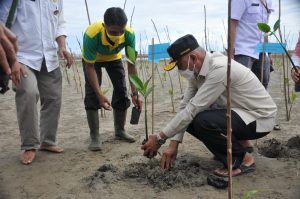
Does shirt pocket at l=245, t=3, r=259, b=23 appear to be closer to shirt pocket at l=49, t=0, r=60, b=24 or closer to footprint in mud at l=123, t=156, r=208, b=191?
footprint in mud at l=123, t=156, r=208, b=191

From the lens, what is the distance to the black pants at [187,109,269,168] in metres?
2.26

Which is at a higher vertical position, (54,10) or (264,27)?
(54,10)

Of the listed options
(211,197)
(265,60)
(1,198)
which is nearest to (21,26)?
(1,198)

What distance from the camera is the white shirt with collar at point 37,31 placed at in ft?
8.22

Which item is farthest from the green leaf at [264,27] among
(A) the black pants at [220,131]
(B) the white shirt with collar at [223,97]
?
(A) the black pants at [220,131]

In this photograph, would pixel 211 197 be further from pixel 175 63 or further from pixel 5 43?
pixel 5 43

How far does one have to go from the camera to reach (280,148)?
8.93 feet

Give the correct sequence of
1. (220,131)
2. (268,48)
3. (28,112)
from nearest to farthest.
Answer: (220,131), (28,112), (268,48)

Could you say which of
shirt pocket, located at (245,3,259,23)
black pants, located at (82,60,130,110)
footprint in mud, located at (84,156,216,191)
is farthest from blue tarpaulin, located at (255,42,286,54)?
black pants, located at (82,60,130,110)

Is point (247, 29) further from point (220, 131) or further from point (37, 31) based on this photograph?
point (37, 31)

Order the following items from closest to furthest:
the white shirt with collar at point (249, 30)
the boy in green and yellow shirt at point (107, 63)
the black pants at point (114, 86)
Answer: the boy in green and yellow shirt at point (107, 63) → the white shirt with collar at point (249, 30) → the black pants at point (114, 86)

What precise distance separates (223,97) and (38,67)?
1361mm

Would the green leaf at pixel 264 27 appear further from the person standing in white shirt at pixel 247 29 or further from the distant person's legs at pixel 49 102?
the distant person's legs at pixel 49 102

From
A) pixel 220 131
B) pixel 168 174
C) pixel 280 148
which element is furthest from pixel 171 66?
pixel 280 148
